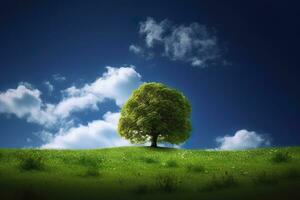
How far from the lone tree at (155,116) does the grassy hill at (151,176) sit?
14.6 ft

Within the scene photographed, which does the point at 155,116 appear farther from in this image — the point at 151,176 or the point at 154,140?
the point at 151,176

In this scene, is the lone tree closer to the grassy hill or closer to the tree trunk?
the tree trunk

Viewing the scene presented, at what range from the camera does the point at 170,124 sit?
2474 inches

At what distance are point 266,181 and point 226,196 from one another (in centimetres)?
519

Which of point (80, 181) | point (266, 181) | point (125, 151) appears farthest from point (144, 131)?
point (266, 181)

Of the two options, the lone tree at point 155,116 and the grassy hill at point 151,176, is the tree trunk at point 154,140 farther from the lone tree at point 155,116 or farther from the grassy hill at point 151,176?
the grassy hill at point 151,176

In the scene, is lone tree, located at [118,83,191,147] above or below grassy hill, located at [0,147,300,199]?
above

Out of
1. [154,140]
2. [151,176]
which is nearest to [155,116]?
[154,140]

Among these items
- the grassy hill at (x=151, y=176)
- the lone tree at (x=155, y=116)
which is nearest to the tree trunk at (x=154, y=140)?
the lone tree at (x=155, y=116)

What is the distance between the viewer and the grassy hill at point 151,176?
20.6 metres

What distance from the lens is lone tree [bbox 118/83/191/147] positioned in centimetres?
6225

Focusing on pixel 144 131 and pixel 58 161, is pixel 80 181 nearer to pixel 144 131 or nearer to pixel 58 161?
pixel 58 161

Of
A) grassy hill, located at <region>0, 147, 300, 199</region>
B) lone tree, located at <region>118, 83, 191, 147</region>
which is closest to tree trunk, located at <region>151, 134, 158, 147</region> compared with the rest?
lone tree, located at <region>118, 83, 191, 147</region>

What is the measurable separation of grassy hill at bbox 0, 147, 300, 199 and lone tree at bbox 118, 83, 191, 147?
14.6 ft
